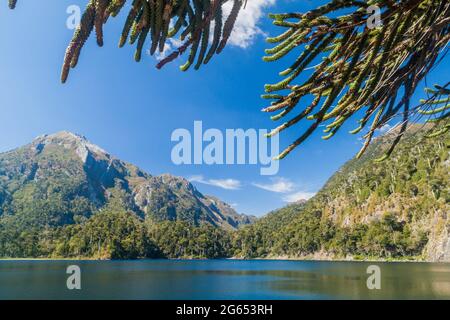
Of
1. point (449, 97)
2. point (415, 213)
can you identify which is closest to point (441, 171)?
point (415, 213)

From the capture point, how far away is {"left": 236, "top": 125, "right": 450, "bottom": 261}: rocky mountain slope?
121m

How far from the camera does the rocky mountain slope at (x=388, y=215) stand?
396 feet

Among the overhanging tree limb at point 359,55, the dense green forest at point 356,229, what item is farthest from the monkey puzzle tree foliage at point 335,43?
the dense green forest at point 356,229

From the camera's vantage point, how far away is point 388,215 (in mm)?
134750

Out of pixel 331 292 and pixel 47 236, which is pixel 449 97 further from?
pixel 47 236

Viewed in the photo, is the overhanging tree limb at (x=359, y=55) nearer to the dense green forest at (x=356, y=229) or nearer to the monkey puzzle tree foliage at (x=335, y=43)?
the monkey puzzle tree foliage at (x=335, y=43)

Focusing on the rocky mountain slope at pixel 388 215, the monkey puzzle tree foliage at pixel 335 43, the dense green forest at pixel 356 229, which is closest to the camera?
the monkey puzzle tree foliage at pixel 335 43

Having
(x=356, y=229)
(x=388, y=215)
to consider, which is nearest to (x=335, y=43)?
(x=388, y=215)

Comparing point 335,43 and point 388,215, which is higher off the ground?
point 335,43

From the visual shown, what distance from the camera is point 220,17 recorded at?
3867mm

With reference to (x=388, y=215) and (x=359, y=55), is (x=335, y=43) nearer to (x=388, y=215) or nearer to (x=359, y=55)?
(x=359, y=55)

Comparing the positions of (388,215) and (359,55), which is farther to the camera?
(388,215)

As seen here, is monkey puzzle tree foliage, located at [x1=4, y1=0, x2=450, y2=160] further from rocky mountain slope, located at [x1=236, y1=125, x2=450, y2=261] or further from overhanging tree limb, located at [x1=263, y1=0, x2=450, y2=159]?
rocky mountain slope, located at [x1=236, y1=125, x2=450, y2=261]

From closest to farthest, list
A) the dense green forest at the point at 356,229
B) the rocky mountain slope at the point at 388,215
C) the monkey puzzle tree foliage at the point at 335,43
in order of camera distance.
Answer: the monkey puzzle tree foliage at the point at 335,43
the rocky mountain slope at the point at 388,215
the dense green forest at the point at 356,229
